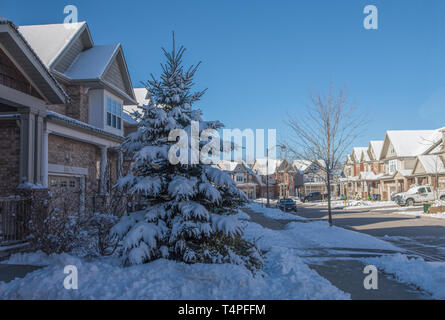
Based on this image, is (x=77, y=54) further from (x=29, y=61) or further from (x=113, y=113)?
(x=29, y=61)

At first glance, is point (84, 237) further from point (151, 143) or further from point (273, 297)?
point (273, 297)

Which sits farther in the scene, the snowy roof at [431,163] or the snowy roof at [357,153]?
the snowy roof at [357,153]

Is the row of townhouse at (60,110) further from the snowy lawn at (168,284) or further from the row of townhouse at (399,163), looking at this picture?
the row of townhouse at (399,163)

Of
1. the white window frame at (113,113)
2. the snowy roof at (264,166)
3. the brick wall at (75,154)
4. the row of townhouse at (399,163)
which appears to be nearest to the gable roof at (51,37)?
the white window frame at (113,113)

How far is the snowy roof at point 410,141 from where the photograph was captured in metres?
44.0

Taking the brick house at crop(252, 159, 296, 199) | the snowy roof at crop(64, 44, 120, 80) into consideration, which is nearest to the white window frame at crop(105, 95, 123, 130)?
the snowy roof at crop(64, 44, 120, 80)

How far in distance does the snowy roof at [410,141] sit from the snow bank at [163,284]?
43152 mm

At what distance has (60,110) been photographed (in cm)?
1486

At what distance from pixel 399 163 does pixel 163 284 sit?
1831 inches

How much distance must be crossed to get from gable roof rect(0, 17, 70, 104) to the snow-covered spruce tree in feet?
13.6

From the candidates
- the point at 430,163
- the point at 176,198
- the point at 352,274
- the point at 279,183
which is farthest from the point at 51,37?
the point at 279,183
